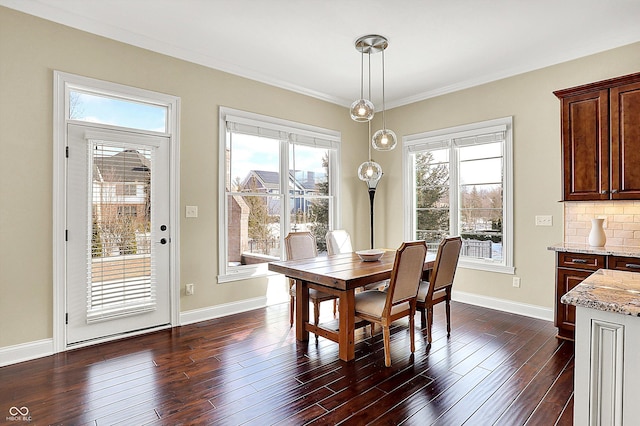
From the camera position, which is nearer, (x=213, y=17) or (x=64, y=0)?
(x=64, y=0)

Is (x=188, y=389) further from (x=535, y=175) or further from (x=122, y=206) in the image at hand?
(x=535, y=175)

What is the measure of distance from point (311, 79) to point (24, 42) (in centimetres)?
299

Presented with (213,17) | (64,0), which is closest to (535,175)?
(213,17)

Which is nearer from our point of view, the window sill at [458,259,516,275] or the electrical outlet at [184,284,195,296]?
the electrical outlet at [184,284,195,296]

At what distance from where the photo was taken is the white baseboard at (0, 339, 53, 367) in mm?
2906

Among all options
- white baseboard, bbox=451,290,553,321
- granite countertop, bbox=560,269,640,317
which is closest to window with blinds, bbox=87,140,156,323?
granite countertop, bbox=560,269,640,317

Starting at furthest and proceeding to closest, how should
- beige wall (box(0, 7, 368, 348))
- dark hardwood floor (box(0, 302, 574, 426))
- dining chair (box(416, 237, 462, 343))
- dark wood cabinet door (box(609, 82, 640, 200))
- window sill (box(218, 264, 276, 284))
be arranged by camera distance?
1. window sill (box(218, 264, 276, 284))
2. dining chair (box(416, 237, 462, 343))
3. dark wood cabinet door (box(609, 82, 640, 200))
4. beige wall (box(0, 7, 368, 348))
5. dark hardwood floor (box(0, 302, 574, 426))

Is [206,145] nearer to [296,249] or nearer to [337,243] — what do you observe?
[296,249]

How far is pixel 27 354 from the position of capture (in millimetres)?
3002

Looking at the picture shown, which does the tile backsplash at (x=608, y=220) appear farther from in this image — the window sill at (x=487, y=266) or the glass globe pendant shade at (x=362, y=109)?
the glass globe pendant shade at (x=362, y=109)

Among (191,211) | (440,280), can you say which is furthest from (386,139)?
(191,211)

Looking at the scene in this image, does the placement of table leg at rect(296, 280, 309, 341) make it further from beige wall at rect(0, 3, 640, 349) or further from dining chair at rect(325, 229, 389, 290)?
beige wall at rect(0, 3, 640, 349)

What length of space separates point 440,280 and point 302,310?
1.35 m

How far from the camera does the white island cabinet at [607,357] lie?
129 centimetres
